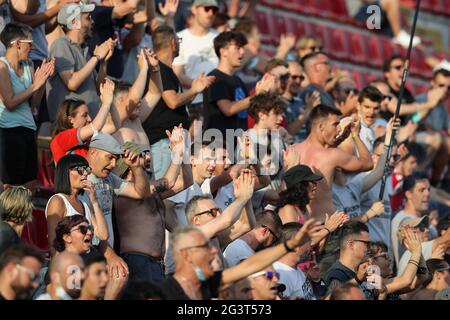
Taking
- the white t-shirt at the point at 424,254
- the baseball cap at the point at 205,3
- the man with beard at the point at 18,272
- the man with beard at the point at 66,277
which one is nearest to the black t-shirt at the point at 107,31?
the baseball cap at the point at 205,3

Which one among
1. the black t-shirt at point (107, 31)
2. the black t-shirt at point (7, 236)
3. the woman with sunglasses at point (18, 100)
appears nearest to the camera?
the black t-shirt at point (7, 236)

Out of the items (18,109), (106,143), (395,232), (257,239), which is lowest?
(395,232)

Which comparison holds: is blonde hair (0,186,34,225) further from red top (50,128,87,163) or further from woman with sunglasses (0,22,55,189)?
woman with sunglasses (0,22,55,189)

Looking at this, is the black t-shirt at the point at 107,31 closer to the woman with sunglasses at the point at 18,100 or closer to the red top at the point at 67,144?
the woman with sunglasses at the point at 18,100

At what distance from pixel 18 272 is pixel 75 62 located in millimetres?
4399

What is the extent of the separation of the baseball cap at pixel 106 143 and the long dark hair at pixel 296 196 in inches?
89.7

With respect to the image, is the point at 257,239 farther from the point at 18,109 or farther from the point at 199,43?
the point at 199,43

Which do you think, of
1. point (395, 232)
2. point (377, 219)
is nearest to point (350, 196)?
point (377, 219)

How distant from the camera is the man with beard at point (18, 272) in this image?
29.2 ft

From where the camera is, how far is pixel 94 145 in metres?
11.3

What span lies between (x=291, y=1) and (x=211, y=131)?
33.6ft

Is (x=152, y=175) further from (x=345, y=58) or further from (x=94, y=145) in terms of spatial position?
(x=345, y=58)

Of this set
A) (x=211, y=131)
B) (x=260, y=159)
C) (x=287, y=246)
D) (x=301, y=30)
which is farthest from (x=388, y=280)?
(x=301, y=30)

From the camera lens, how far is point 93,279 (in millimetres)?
9320
